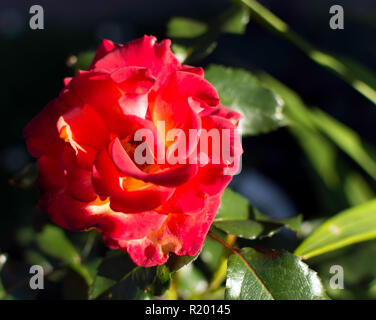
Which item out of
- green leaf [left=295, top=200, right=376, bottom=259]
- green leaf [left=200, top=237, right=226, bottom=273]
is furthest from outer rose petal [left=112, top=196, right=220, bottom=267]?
green leaf [left=200, top=237, right=226, bottom=273]

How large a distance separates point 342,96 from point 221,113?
1196 millimetres

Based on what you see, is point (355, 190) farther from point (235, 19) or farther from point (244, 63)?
point (235, 19)

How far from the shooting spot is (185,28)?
0.80 m

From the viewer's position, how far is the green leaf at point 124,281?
1.94 feet

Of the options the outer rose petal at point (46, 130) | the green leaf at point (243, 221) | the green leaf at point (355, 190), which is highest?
the outer rose petal at point (46, 130)

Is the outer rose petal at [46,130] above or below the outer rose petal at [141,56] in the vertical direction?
below

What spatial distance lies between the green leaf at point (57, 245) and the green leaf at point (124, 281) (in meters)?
0.23

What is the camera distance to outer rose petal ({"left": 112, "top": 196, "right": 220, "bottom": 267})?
51cm

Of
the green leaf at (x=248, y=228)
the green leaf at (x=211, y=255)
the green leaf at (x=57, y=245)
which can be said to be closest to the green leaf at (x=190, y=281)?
the green leaf at (x=211, y=255)

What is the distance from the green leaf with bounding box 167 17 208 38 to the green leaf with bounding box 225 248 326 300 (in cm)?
36

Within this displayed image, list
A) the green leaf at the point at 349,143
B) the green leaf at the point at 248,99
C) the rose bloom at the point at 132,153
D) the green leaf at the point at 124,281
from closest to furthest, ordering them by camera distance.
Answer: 1. the rose bloom at the point at 132,153
2. the green leaf at the point at 124,281
3. the green leaf at the point at 248,99
4. the green leaf at the point at 349,143

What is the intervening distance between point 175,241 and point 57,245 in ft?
1.35

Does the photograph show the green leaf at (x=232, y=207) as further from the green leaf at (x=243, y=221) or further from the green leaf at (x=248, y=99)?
the green leaf at (x=248, y=99)

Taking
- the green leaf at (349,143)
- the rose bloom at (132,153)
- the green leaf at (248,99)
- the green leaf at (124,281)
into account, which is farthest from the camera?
the green leaf at (349,143)
